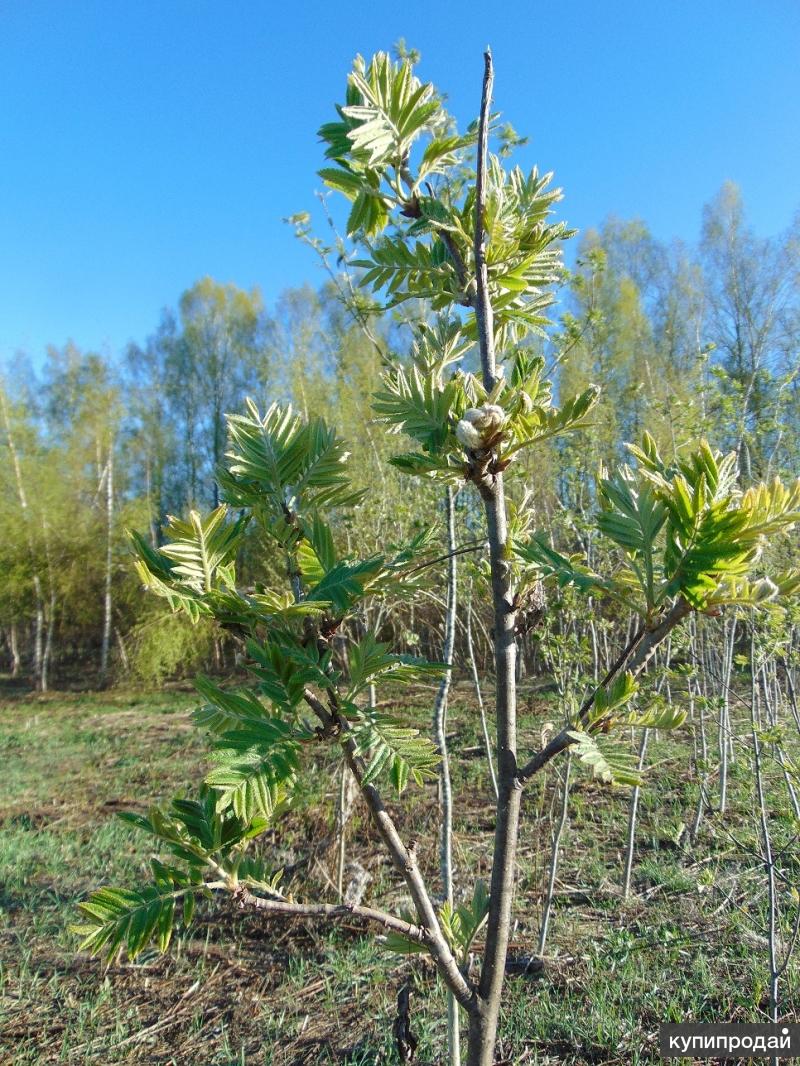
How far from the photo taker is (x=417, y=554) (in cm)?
85

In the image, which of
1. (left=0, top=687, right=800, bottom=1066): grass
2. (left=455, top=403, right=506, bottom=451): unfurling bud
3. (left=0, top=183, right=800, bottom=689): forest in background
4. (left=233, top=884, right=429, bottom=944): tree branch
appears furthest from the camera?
(left=0, top=183, right=800, bottom=689): forest in background

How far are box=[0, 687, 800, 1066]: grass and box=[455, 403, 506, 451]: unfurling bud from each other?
183 centimetres

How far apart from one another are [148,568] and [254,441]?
21 centimetres

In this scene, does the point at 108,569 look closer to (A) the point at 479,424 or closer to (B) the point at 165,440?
(B) the point at 165,440

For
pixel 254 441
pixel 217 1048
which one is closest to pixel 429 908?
pixel 254 441

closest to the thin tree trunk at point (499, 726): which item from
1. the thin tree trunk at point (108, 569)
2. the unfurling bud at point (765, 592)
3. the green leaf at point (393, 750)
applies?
the green leaf at point (393, 750)

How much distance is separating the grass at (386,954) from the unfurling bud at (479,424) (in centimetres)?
183

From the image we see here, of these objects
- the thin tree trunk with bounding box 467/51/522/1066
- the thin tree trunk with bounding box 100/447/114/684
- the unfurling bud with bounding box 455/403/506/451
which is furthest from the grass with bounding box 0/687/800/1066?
the thin tree trunk with bounding box 100/447/114/684

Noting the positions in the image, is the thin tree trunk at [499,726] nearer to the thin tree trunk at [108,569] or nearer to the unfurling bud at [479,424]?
the unfurling bud at [479,424]

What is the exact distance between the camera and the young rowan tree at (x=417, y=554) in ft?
2.39

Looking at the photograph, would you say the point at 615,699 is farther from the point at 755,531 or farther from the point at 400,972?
the point at 400,972

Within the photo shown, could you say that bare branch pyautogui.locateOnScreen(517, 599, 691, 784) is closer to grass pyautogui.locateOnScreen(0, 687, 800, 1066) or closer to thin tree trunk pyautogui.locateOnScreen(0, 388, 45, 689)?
grass pyautogui.locateOnScreen(0, 687, 800, 1066)

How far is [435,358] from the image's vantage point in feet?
2.81

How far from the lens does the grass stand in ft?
6.77
